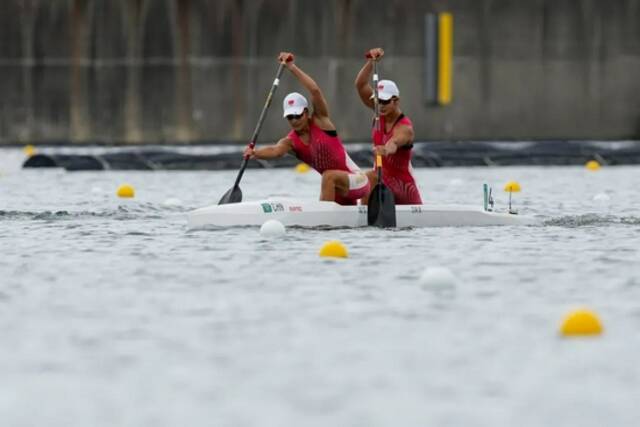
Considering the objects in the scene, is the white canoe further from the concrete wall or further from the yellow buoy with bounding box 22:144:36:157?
the yellow buoy with bounding box 22:144:36:157

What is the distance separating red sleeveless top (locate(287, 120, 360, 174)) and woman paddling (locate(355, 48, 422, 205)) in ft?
1.17

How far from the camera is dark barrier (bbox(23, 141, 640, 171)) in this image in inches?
901

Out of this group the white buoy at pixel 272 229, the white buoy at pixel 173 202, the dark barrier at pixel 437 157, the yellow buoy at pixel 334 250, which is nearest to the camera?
the yellow buoy at pixel 334 250

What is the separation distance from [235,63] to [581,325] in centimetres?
1832

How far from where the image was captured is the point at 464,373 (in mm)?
6410

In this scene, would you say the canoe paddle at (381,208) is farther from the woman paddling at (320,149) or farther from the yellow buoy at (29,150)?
the yellow buoy at (29,150)

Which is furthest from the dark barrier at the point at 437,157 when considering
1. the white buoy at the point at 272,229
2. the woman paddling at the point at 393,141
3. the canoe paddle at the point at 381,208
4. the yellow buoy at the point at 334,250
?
the yellow buoy at the point at 334,250

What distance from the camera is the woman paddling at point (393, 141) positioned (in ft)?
44.8

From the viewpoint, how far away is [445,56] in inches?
1003

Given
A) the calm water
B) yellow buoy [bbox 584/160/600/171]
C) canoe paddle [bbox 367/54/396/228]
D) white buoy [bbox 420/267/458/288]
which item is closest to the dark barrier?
yellow buoy [bbox 584/160/600/171]

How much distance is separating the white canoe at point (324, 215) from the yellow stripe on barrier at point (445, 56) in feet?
38.8

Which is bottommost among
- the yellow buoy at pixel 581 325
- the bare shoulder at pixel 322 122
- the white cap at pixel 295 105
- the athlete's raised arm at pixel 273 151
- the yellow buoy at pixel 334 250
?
the yellow buoy at pixel 334 250

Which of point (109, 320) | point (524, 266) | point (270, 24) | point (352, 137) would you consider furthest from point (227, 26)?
point (109, 320)

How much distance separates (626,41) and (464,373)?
20.2 metres
